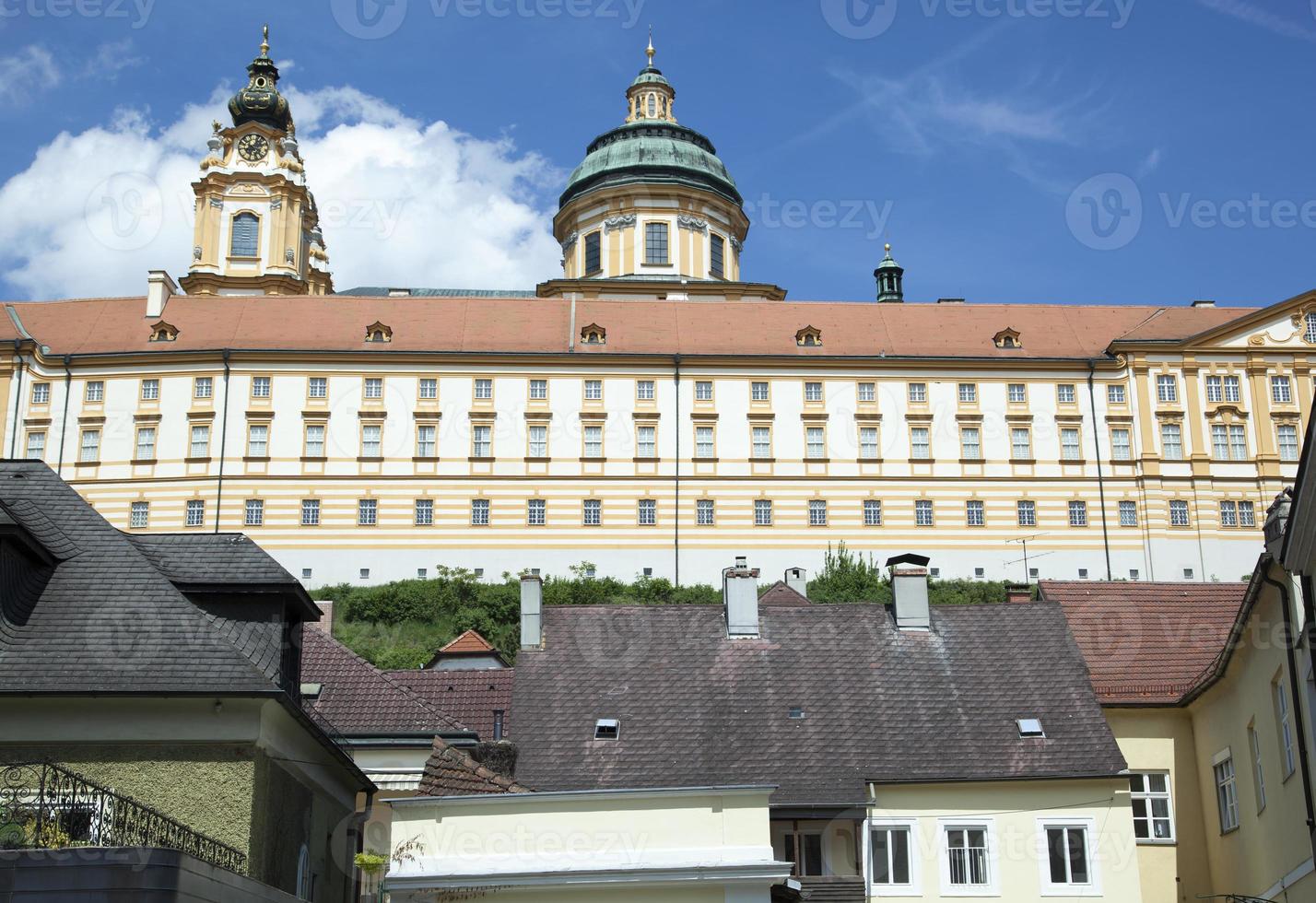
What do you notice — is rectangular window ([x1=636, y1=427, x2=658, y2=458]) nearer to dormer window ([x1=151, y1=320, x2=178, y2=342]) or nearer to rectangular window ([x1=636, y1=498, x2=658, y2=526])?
rectangular window ([x1=636, y1=498, x2=658, y2=526])

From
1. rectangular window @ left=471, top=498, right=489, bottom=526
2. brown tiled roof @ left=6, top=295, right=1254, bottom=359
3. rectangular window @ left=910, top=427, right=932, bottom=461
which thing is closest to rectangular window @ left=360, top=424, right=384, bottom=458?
brown tiled roof @ left=6, top=295, right=1254, bottom=359

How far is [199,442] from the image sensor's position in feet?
231

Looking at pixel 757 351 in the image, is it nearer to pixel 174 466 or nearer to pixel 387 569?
pixel 387 569

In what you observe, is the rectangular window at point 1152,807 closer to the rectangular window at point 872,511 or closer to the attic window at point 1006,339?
the rectangular window at point 872,511

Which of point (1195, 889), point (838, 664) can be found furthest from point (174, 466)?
point (1195, 889)

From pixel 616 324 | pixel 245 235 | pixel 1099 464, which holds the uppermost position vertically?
pixel 245 235

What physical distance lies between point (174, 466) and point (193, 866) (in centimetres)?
5520

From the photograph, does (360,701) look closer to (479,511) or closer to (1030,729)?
(1030,729)

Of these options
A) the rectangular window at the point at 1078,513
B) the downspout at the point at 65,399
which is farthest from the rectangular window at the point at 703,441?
the downspout at the point at 65,399

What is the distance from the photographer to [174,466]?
70.0 m

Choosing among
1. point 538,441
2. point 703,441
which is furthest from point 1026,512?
point 538,441

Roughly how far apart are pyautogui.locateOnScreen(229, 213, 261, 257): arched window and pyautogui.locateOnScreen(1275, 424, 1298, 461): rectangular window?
51.4m

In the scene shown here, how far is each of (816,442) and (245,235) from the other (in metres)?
36.9

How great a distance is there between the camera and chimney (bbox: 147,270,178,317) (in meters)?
74.6
